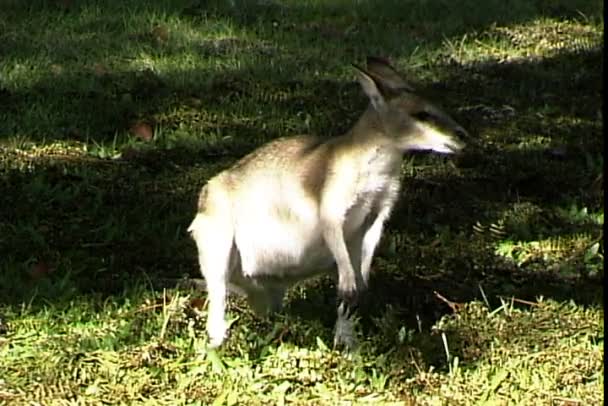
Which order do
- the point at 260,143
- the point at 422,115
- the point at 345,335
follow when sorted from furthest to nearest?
the point at 260,143, the point at 345,335, the point at 422,115

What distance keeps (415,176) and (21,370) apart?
10.3 ft

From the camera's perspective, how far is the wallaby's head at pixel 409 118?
4.68 m

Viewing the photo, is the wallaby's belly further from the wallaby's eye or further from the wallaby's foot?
the wallaby's eye

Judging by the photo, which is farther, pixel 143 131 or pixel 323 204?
pixel 143 131

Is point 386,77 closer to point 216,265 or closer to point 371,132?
point 371,132

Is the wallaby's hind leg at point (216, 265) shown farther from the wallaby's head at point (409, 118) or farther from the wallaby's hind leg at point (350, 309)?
the wallaby's head at point (409, 118)

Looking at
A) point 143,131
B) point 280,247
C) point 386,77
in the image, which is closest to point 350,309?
point 280,247

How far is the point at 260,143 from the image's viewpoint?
25.6 ft

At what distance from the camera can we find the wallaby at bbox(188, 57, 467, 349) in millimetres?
4742

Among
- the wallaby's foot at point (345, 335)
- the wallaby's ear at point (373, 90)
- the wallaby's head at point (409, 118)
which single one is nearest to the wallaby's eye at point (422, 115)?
the wallaby's head at point (409, 118)

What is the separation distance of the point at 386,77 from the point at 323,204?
1.60 feet

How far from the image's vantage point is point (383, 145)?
4809 millimetres

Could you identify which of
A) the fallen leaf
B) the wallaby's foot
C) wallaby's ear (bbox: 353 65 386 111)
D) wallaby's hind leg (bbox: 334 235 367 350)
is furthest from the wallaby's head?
the fallen leaf

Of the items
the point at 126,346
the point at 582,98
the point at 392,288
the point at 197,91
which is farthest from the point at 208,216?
the point at 582,98
